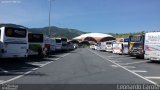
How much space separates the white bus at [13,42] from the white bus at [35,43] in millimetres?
4901

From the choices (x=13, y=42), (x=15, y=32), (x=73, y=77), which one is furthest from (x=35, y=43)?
(x=73, y=77)

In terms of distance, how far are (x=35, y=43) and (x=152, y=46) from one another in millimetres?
11431

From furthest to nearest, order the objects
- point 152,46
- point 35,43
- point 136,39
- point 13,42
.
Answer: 1. point 136,39
2. point 35,43
3. point 152,46
4. point 13,42

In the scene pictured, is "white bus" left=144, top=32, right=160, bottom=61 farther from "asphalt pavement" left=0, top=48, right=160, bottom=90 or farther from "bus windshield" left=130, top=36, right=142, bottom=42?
"asphalt pavement" left=0, top=48, right=160, bottom=90

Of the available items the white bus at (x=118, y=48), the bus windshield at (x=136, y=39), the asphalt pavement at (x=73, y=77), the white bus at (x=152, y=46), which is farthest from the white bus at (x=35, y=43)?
the white bus at (x=118, y=48)

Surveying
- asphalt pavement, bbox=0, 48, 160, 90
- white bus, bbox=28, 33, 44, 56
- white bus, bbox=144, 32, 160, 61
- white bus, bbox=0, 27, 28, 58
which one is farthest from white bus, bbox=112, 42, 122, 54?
asphalt pavement, bbox=0, 48, 160, 90

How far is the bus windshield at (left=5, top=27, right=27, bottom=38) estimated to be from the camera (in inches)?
1033

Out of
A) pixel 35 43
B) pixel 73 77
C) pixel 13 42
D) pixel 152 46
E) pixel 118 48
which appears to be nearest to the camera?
pixel 73 77

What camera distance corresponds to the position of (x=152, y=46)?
29.9 metres

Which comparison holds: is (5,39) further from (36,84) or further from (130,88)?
(130,88)

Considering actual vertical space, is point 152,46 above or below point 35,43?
below

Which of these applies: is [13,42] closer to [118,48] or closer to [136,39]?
[136,39]

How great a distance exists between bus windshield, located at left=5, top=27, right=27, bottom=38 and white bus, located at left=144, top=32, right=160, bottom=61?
11.2 metres

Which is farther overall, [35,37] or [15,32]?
[35,37]
